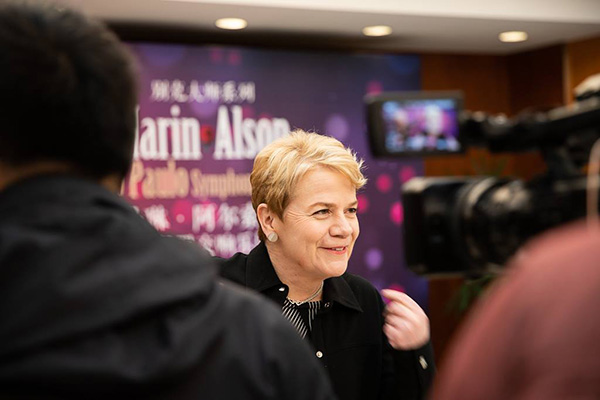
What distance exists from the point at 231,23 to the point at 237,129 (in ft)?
2.01

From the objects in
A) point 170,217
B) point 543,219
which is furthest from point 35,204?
point 170,217

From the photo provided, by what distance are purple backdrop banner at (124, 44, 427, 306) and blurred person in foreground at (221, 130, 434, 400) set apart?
235cm

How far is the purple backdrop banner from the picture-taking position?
15.6 feet

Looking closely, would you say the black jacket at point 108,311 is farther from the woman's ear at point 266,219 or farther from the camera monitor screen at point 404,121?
the woman's ear at point 266,219

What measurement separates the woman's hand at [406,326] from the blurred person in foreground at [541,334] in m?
1.42

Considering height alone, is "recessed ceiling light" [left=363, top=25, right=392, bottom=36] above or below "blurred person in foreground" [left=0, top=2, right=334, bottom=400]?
above

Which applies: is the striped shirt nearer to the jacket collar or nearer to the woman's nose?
the jacket collar

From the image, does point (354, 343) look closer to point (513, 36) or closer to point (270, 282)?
point (270, 282)

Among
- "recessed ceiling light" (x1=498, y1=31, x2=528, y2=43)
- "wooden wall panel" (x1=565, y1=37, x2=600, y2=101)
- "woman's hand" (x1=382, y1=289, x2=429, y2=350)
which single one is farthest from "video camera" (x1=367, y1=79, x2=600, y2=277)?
"wooden wall panel" (x1=565, y1=37, x2=600, y2=101)

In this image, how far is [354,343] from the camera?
2.26 meters

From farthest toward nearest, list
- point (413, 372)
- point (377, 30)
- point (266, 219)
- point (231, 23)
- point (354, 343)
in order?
1. point (377, 30)
2. point (231, 23)
3. point (266, 219)
4. point (354, 343)
5. point (413, 372)

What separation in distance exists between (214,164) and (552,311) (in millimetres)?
4307

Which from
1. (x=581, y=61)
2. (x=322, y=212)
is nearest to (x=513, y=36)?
(x=581, y=61)

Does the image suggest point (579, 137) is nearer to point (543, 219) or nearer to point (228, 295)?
point (543, 219)
